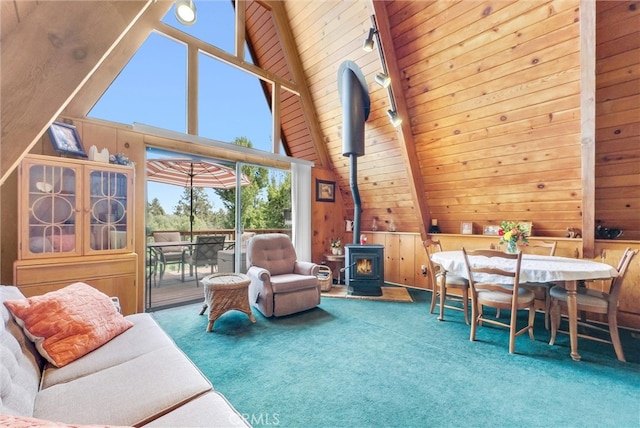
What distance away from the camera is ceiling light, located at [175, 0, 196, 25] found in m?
2.45

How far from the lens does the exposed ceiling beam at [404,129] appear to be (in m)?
3.12

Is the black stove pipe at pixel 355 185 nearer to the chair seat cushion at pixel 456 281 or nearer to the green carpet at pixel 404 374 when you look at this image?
the chair seat cushion at pixel 456 281

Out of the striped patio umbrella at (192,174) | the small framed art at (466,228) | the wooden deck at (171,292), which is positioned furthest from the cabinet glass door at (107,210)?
the small framed art at (466,228)

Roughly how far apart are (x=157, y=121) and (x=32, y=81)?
278 cm

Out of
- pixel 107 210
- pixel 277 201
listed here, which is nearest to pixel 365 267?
pixel 277 201

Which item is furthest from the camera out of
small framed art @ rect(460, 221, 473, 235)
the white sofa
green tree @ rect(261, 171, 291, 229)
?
green tree @ rect(261, 171, 291, 229)

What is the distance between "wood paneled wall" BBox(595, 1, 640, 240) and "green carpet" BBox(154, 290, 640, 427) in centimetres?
131

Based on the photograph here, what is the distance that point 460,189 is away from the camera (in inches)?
152

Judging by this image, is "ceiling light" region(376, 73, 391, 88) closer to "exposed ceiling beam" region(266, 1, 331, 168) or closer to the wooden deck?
"exposed ceiling beam" region(266, 1, 331, 168)

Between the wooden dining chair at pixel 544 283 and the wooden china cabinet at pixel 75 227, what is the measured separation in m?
4.13

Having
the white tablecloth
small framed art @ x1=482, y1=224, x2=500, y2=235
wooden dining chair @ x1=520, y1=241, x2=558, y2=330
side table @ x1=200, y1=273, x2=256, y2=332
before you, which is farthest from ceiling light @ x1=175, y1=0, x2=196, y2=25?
small framed art @ x1=482, y1=224, x2=500, y2=235

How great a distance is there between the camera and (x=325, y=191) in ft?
17.0

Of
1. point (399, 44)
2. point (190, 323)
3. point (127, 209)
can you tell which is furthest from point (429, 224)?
point (127, 209)

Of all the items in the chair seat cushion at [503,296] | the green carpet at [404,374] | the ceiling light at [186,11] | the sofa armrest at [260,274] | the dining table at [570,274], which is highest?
the ceiling light at [186,11]
